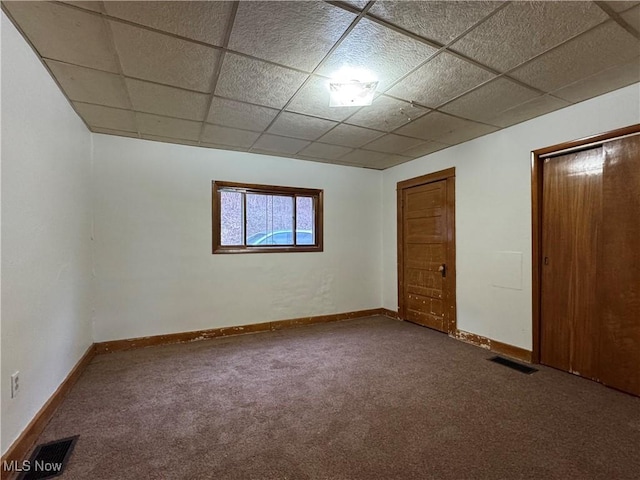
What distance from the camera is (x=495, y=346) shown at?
3.41 m

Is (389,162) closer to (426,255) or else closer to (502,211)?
(426,255)

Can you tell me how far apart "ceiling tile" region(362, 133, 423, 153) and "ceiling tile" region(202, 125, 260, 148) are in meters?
1.45

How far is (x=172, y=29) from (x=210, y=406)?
2.53m

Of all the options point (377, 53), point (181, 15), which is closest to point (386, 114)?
point (377, 53)

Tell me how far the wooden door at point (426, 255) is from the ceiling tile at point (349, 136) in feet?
4.13

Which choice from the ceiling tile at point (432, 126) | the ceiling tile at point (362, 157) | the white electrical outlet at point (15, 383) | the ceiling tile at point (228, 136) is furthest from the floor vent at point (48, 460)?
the ceiling tile at point (362, 157)

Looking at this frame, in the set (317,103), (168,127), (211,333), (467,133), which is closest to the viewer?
(317,103)

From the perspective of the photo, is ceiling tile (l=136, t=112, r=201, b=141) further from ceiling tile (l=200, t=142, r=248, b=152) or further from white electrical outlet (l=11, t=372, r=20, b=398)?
white electrical outlet (l=11, t=372, r=20, b=398)

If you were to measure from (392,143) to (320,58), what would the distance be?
6.47 ft

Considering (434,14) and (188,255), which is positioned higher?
(434,14)

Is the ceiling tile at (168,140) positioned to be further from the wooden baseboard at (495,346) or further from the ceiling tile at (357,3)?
the wooden baseboard at (495,346)

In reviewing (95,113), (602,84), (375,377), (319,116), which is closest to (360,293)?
(375,377)

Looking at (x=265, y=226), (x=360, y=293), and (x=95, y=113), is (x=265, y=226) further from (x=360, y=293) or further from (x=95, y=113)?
(x=95, y=113)

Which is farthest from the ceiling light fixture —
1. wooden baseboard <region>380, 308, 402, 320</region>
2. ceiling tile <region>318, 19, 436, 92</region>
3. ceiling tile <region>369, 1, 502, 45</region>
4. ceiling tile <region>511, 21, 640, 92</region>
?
wooden baseboard <region>380, 308, 402, 320</region>
